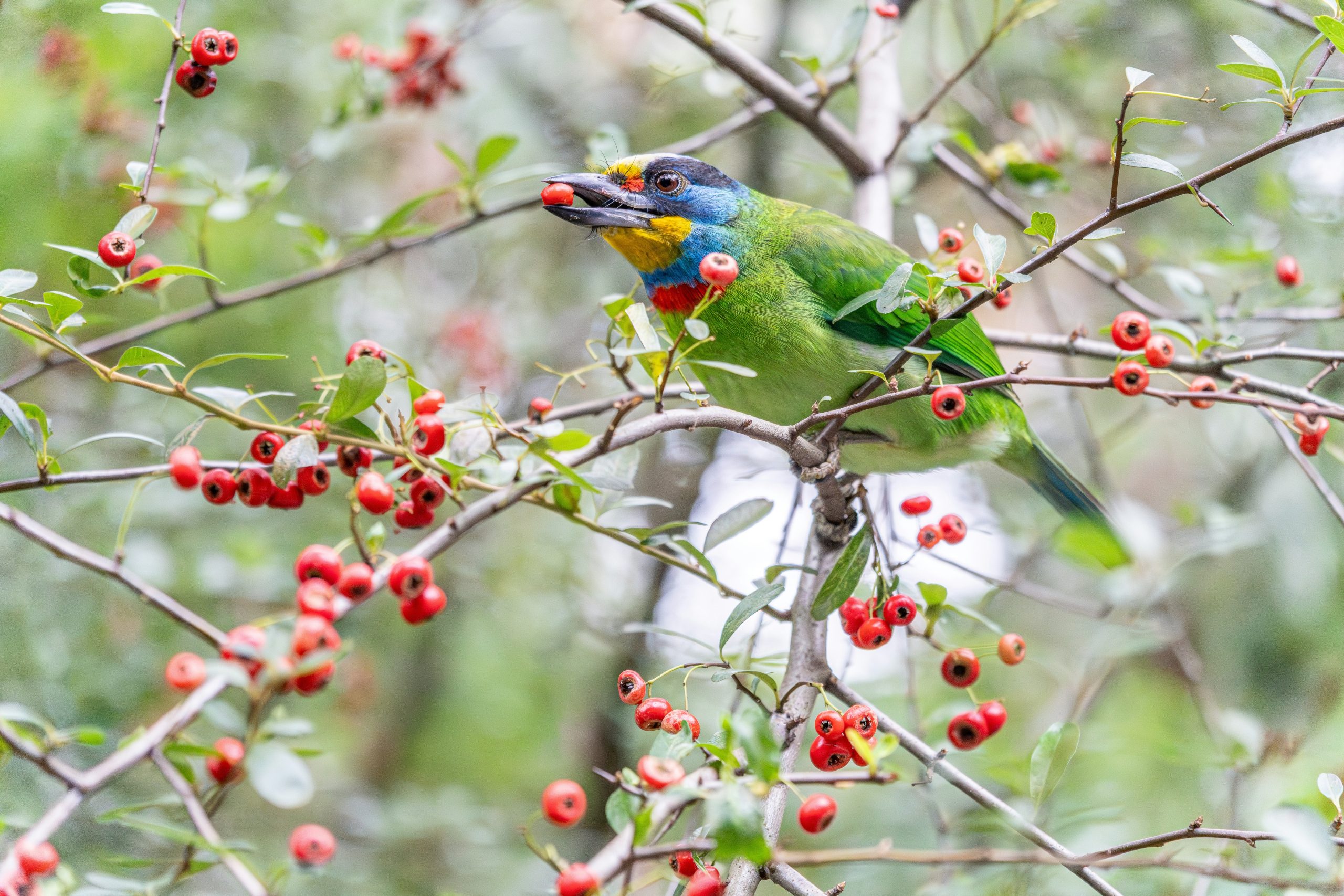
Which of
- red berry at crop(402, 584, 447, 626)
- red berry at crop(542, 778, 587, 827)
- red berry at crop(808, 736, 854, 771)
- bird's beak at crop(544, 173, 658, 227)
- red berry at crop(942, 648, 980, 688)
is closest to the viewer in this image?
red berry at crop(402, 584, 447, 626)

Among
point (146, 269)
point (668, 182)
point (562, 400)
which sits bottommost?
point (562, 400)

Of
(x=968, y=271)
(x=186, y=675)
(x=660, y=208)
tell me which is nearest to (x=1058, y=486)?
(x=968, y=271)

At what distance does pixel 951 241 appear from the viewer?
2.50m

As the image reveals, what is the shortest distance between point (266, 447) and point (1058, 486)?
8.16 ft

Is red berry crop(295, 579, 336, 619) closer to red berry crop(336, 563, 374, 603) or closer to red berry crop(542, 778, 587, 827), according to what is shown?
red berry crop(336, 563, 374, 603)

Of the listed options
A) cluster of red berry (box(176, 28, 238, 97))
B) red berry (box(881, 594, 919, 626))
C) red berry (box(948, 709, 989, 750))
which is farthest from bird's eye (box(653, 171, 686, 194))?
red berry (box(948, 709, 989, 750))

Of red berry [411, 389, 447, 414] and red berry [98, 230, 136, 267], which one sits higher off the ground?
red berry [98, 230, 136, 267]

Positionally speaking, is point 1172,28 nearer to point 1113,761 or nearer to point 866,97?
point 866,97

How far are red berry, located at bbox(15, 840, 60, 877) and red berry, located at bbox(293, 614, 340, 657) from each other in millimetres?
340

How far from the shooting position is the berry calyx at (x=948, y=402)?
171cm

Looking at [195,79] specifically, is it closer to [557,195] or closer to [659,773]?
[557,195]

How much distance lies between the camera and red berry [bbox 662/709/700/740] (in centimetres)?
159

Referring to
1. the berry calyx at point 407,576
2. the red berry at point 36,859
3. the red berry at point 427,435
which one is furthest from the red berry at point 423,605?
the red berry at point 36,859

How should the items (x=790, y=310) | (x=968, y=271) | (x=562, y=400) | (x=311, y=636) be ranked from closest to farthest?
(x=311, y=636), (x=968, y=271), (x=790, y=310), (x=562, y=400)
